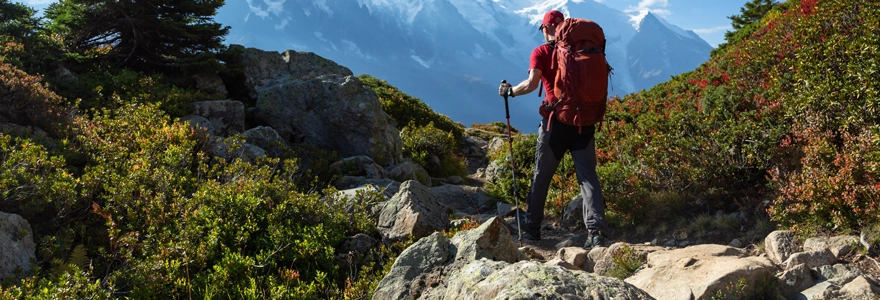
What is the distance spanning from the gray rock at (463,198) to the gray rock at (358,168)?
131 cm

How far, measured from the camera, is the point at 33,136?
7496 millimetres

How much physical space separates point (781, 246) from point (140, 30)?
1261cm

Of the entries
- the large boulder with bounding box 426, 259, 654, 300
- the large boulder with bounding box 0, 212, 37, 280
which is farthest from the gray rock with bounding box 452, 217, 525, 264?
the large boulder with bounding box 0, 212, 37, 280

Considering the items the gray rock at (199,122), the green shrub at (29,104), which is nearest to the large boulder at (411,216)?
the gray rock at (199,122)

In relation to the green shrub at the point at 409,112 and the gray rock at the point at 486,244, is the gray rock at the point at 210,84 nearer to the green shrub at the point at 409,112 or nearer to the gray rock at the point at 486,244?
the green shrub at the point at 409,112

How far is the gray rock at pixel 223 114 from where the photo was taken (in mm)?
10148

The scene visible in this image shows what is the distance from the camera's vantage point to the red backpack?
19.1 feet

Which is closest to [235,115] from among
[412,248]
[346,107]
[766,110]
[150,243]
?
[346,107]

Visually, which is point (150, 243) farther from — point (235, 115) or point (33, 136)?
point (235, 115)

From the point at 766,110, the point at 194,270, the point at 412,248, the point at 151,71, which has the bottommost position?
the point at 194,270

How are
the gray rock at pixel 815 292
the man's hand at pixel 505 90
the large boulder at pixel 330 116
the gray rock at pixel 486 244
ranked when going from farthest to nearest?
the large boulder at pixel 330 116 < the man's hand at pixel 505 90 < the gray rock at pixel 486 244 < the gray rock at pixel 815 292

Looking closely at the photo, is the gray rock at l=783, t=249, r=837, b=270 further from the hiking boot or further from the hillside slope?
the hiking boot

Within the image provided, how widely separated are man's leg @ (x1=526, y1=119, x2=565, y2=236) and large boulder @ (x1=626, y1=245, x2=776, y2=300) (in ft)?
5.91

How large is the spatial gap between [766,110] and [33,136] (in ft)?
33.9
